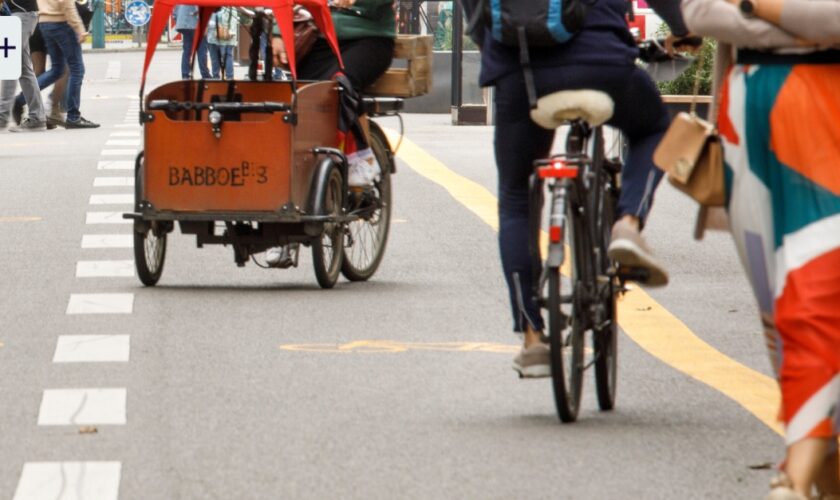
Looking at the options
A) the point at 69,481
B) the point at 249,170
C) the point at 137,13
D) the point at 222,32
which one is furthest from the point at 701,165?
the point at 137,13

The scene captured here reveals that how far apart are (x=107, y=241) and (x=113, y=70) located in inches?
1384

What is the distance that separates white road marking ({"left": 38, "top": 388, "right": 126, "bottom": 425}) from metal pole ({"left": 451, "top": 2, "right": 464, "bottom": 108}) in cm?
Answer: 1858

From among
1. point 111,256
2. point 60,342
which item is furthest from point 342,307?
point 111,256

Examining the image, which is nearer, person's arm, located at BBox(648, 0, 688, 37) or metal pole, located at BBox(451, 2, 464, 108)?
person's arm, located at BBox(648, 0, 688, 37)

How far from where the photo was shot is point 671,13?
673cm

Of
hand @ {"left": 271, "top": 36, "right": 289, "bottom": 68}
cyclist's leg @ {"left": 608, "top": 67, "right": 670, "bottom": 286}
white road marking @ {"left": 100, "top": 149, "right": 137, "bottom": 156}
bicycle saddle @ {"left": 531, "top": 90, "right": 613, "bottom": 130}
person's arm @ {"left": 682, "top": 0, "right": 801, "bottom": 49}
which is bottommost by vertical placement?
white road marking @ {"left": 100, "top": 149, "right": 137, "bottom": 156}

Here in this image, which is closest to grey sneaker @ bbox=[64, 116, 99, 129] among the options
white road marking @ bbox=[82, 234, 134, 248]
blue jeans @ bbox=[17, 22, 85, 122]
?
blue jeans @ bbox=[17, 22, 85, 122]

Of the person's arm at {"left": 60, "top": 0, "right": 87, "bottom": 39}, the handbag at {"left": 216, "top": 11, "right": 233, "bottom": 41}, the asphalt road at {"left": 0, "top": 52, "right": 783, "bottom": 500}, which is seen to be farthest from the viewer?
the person's arm at {"left": 60, "top": 0, "right": 87, "bottom": 39}

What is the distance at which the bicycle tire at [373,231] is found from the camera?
35.7ft

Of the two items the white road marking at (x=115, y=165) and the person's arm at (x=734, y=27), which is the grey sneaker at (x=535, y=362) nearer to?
the person's arm at (x=734, y=27)

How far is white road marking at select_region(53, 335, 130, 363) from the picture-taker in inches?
324

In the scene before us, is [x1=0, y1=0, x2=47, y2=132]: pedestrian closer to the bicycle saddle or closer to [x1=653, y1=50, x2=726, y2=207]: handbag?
the bicycle saddle

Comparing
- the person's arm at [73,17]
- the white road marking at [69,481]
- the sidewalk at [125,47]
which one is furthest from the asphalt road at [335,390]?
the sidewalk at [125,47]

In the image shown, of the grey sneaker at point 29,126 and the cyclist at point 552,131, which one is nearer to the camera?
the cyclist at point 552,131
